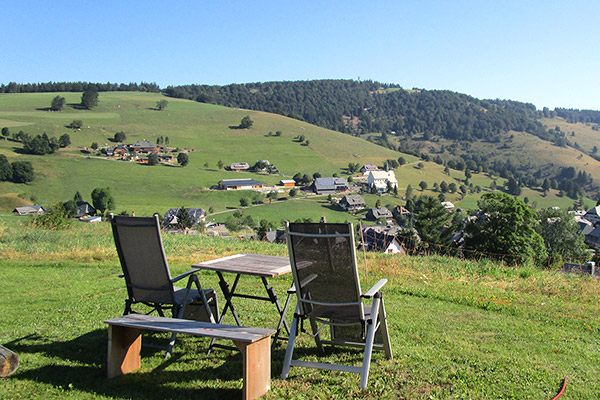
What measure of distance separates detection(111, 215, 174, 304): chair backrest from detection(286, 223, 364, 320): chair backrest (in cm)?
127

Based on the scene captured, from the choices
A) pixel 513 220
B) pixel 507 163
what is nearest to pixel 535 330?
pixel 513 220

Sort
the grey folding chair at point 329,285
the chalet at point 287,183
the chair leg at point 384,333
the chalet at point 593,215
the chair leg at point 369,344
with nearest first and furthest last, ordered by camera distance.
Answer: the chair leg at point 369,344, the grey folding chair at point 329,285, the chair leg at point 384,333, the chalet at point 287,183, the chalet at point 593,215

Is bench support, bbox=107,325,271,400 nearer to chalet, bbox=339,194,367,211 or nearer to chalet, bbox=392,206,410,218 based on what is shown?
chalet, bbox=339,194,367,211

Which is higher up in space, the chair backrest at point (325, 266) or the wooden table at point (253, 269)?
the chair backrest at point (325, 266)

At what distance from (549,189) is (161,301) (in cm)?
11794

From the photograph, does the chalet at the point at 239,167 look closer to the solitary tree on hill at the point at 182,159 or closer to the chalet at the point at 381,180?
the solitary tree on hill at the point at 182,159

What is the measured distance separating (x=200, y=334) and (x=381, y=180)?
275 feet

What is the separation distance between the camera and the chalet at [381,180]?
83.9m

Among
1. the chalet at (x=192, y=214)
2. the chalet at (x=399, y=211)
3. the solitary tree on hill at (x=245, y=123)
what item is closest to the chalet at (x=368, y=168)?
the chalet at (x=399, y=211)

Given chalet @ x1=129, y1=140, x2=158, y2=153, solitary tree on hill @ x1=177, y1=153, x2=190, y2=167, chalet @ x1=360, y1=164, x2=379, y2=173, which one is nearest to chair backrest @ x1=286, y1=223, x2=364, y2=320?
solitary tree on hill @ x1=177, y1=153, x2=190, y2=167

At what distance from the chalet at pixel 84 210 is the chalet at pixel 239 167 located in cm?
2804

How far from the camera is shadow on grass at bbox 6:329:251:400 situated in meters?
3.64

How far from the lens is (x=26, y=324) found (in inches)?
214

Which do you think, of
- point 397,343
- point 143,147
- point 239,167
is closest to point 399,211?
point 239,167
